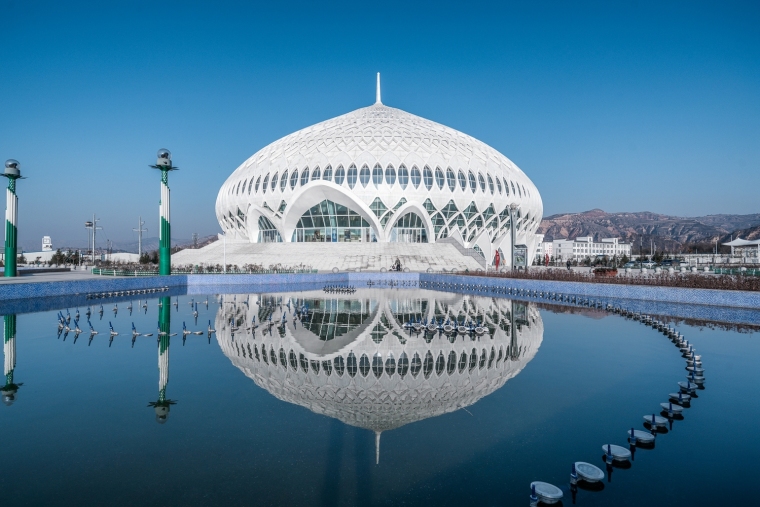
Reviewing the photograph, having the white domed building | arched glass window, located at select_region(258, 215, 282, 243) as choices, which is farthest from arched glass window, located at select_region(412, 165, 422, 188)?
arched glass window, located at select_region(258, 215, 282, 243)

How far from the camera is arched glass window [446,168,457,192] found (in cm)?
4888

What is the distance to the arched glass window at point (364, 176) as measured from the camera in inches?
1874

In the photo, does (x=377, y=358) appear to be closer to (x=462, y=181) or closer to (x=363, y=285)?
(x=363, y=285)

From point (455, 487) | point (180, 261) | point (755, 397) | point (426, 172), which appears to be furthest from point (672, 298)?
point (180, 261)

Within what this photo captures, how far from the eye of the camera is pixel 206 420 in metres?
7.07

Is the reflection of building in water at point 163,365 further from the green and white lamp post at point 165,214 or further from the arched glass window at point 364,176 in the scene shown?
the arched glass window at point 364,176

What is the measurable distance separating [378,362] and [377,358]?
0.34 metres

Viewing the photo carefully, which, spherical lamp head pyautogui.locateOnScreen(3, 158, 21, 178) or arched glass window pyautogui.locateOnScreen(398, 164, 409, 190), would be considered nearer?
spherical lamp head pyautogui.locateOnScreen(3, 158, 21, 178)

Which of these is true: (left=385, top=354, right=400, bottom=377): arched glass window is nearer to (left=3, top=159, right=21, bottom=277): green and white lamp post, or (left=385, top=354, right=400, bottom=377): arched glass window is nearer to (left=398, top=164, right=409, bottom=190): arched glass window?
(left=3, top=159, right=21, bottom=277): green and white lamp post

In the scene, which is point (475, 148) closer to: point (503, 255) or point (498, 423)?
point (503, 255)

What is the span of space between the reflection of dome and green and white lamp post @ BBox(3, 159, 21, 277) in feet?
62.6

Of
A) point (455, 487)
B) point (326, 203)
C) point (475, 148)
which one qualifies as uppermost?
point (475, 148)

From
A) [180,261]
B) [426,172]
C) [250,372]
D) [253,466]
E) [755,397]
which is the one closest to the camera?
[253,466]

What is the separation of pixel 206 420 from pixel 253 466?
1.78m
